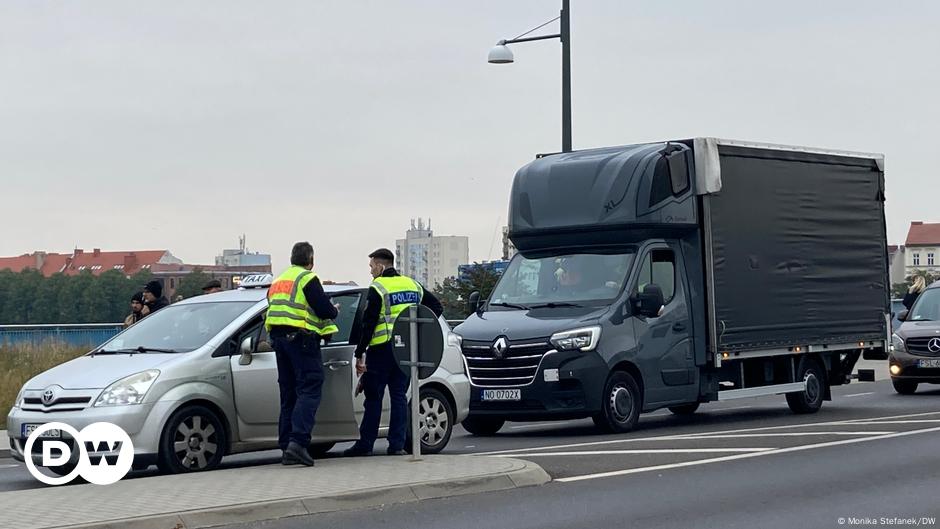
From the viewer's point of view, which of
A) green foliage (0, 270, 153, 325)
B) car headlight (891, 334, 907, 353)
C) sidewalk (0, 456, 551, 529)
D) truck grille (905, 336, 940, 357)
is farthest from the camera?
green foliage (0, 270, 153, 325)

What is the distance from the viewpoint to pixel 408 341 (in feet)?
39.2

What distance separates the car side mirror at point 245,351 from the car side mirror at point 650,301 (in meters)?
5.48

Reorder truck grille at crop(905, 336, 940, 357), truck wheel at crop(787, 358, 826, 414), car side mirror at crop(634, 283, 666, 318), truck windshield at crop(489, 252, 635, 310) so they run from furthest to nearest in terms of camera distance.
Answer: truck grille at crop(905, 336, 940, 357) → truck wheel at crop(787, 358, 826, 414) → truck windshield at crop(489, 252, 635, 310) → car side mirror at crop(634, 283, 666, 318)

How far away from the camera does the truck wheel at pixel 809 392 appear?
19828mm

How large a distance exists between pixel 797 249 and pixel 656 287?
3.49 metres

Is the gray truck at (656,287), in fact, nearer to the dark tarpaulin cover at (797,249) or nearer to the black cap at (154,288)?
the dark tarpaulin cover at (797,249)

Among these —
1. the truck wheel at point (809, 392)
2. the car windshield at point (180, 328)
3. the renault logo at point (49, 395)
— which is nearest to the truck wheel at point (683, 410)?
the truck wheel at point (809, 392)

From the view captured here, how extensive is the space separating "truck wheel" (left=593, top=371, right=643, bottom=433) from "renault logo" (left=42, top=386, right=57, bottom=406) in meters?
6.34

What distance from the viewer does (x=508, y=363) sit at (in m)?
16.4

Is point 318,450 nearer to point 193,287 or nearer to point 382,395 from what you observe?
point 382,395

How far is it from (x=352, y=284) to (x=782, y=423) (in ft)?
21.1

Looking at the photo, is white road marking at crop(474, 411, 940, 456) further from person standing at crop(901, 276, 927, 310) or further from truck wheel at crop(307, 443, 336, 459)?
person standing at crop(901, 276, 927, 310)

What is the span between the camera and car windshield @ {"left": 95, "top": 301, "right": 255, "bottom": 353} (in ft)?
42.1

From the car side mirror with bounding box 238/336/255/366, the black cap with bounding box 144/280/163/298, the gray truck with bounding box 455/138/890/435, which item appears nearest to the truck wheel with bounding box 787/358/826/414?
the gray truck with bounding box 455/138/890/435
